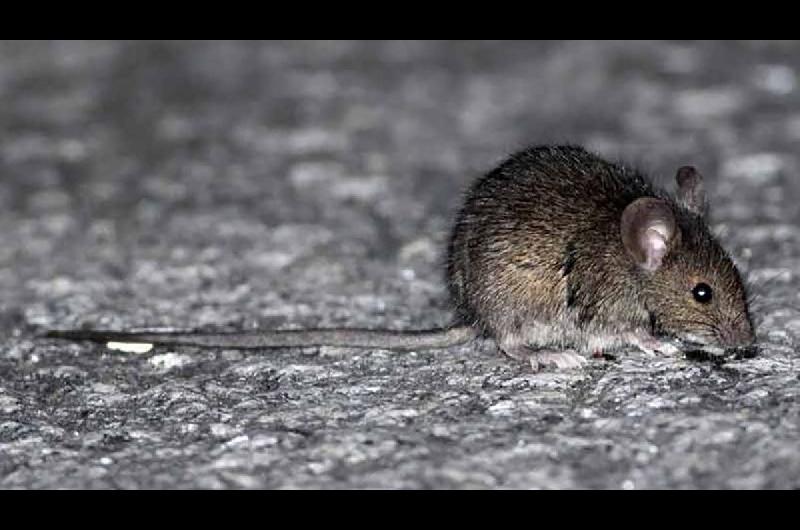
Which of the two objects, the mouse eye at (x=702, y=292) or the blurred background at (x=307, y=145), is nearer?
the mouse eye at (x=702, y=292)

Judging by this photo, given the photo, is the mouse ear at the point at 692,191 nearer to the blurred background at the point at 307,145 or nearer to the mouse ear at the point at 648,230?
the mouse ear at the point at 648,230

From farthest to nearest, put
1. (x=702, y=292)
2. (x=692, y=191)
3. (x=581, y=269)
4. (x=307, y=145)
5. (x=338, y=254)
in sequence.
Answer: (x=307, y=145)
(x=338, y=254)
(x=692, y=191)
(x=581, y=269)
(x=702, y=292)

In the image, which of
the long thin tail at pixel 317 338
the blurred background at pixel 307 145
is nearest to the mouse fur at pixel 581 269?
the long thin tail at pixel 317 338

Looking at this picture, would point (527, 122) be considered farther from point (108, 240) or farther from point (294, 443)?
point (294, 443)

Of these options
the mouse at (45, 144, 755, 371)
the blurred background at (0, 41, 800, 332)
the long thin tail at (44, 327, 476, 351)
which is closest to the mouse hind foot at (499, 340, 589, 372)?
the mouse at (45, 144, 755, 371)

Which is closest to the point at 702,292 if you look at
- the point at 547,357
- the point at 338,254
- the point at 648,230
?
the point at 648,230

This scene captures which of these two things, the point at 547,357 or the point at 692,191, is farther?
the point at 692,191

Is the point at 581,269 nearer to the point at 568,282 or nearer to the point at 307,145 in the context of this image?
the point at 568,282
